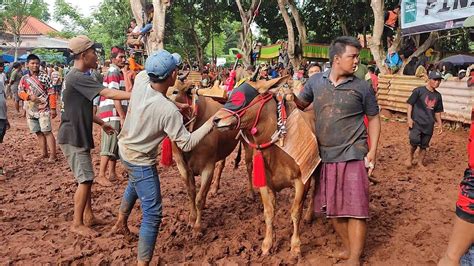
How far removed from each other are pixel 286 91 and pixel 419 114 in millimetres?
4400

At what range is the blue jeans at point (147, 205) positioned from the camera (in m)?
3.49

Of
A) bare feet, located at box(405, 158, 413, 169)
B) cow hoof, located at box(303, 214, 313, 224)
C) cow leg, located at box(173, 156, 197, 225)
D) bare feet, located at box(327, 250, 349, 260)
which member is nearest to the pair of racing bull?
bare feet, located at box(327, 250, 349, 260)

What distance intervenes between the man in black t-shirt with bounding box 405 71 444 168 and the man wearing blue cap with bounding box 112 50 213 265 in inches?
203

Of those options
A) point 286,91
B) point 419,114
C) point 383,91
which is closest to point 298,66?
point 383,91

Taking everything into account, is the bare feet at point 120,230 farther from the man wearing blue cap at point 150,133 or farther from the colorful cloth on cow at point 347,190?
the colorful cloth on cow at point 347,190

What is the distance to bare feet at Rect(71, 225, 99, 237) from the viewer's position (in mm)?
4453

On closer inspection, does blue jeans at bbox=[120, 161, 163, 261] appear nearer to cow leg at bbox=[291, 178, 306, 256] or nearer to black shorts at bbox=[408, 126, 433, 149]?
cow leg at bbox=[291, 178, 306, 256]

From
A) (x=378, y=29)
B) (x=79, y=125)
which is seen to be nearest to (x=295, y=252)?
(x=79, y=125)

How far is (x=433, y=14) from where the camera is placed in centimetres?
1175

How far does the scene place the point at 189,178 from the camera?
479 cm

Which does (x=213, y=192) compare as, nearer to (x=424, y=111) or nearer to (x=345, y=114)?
(x=345, y=114)

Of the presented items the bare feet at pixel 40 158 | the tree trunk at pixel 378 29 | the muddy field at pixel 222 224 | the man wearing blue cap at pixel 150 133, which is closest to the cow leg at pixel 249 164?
the muddy field at pixel 222 224

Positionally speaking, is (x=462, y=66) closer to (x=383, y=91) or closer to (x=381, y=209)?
(x=383, y=91)

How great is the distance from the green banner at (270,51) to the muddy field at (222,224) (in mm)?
17079
